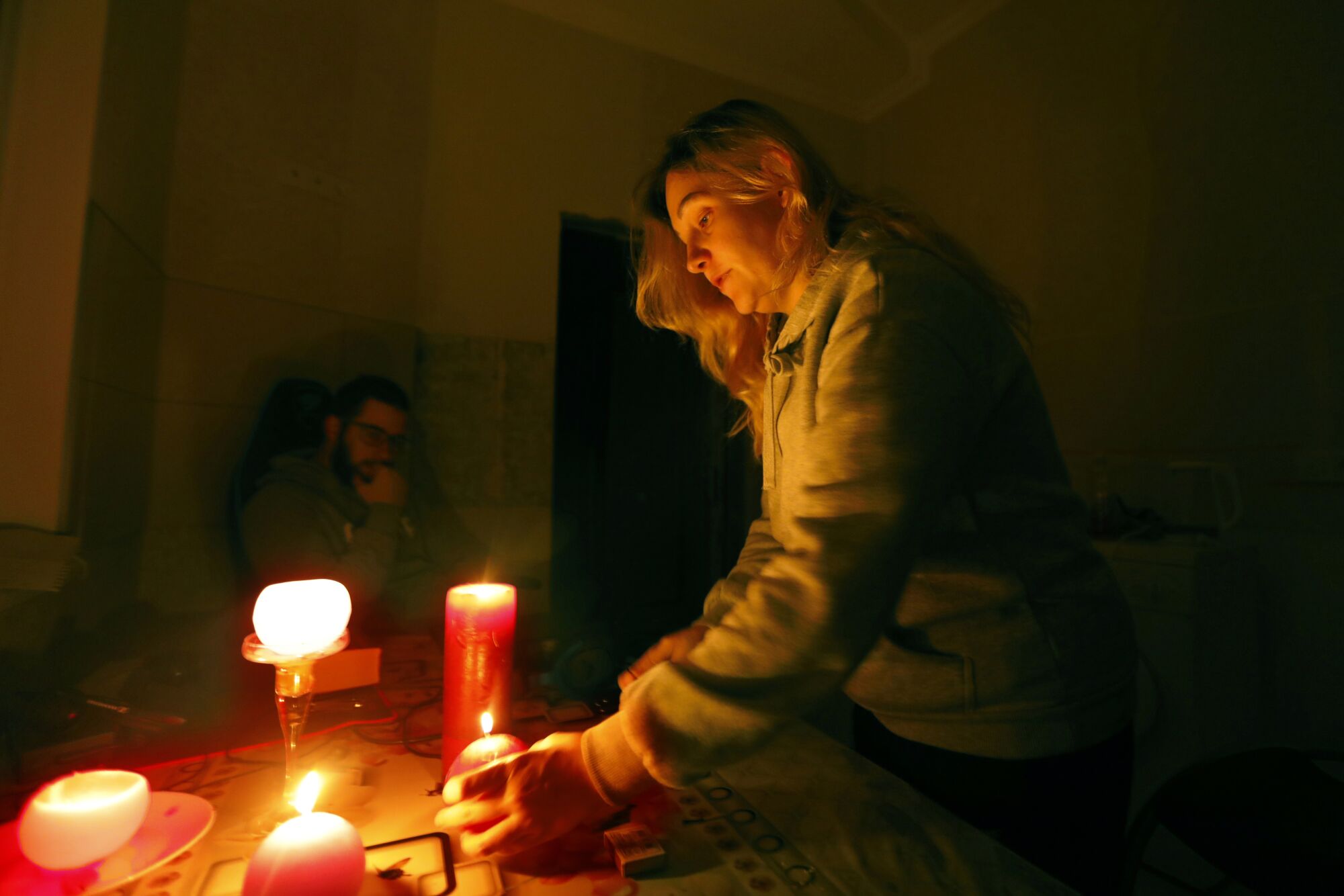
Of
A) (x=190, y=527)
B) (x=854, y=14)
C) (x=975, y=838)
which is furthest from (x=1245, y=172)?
(x=190, y=527)

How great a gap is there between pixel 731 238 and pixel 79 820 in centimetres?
87

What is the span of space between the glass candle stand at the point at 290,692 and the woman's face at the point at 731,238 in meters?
0.68

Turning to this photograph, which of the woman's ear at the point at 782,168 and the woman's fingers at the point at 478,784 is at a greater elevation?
the woman's ear at the point at 782,168

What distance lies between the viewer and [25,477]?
1090 millimetres

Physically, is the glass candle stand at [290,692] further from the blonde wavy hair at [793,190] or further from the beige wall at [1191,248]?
the beige wall at [1191,248]

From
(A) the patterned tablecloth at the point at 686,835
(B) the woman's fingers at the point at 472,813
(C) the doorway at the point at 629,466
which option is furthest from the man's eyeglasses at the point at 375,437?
(B) the woman's fingers at the point at 472,813

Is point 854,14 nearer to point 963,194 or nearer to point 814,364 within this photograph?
point 963,194

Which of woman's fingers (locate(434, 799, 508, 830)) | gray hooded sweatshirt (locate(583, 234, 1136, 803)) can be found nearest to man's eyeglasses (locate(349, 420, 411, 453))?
gray hooded sweatshirt (locate(583, 234, 1136, 803))

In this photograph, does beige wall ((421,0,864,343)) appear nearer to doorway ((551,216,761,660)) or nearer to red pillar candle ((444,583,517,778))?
doorway ((551,216,761,660))

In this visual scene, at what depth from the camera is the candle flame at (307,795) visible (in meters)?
0.52

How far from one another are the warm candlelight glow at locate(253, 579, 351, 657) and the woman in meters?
0.22

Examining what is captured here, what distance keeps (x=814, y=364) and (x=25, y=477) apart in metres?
1.35

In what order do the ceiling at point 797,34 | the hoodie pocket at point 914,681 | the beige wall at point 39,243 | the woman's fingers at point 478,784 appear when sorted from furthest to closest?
the ceiling at point 797,34 < the beige wall at point 39,243 < the hoodie pocket at point 914,681 < the woman's fingers at point 478,784

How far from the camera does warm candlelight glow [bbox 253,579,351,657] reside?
62cm
